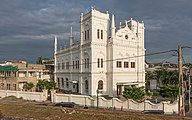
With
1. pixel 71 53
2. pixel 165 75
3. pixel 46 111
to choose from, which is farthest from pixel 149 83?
pixel 46 111

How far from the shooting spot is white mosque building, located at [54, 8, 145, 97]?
45281 mm

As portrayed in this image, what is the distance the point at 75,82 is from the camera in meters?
51.0

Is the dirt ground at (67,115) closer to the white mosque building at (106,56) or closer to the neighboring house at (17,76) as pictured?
the white mosque building at (106,56)

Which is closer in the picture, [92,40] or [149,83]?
[92,40]

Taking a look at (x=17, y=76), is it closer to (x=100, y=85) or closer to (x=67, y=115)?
(x=100, y=85)

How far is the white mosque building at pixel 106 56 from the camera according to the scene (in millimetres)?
45281

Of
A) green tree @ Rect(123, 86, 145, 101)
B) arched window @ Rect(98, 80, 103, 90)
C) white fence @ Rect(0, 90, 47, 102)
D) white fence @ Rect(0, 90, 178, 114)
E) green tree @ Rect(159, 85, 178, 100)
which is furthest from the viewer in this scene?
arched window @ Rect(98, 80, 103, 90)

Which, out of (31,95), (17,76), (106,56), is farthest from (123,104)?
(17,76)

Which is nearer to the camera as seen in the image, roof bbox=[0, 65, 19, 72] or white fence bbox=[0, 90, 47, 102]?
white fence bbox=[0, 90, 47, 102]

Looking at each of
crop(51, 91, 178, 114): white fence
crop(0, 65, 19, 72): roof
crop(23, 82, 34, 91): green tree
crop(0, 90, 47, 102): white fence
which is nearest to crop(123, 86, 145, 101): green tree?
crop(51, 91, 178, 114): white fence

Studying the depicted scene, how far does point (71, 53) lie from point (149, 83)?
93.4ft

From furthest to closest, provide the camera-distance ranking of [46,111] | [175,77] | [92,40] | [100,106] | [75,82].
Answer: [175,77] → [75,82] → [92,40] → [100,106] → [46,111]

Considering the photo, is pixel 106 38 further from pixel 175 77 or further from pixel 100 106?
pixel 175 77

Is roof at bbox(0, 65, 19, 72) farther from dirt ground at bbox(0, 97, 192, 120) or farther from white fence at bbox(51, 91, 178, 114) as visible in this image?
dirt ground at bbox(0, 97, 192, 120)
